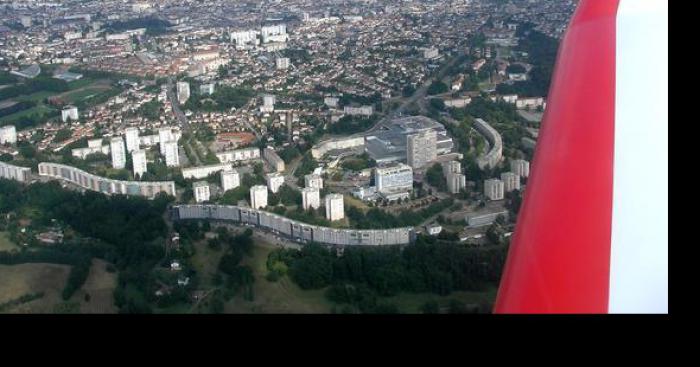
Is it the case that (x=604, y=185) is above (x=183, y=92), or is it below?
above

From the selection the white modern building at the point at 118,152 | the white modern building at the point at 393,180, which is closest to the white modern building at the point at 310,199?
the white modern building at the point at 393,180

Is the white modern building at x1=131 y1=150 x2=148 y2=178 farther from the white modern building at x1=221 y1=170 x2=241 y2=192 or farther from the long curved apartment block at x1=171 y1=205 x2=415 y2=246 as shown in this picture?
the long curved apartment block at x1=171 y1=205 x2=415 y2=246

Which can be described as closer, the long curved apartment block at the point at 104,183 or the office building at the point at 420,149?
the long curved apartment block at the point at 104,183

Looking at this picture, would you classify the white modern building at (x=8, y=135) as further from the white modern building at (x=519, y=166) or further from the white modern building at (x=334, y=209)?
the white modern building at (x=519, y=166)

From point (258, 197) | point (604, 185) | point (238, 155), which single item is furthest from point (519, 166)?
point (604, 185)

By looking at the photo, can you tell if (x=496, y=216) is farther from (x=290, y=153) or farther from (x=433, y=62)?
(x=433, y=62)

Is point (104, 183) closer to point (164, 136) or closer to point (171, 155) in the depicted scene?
point (171, 155)
